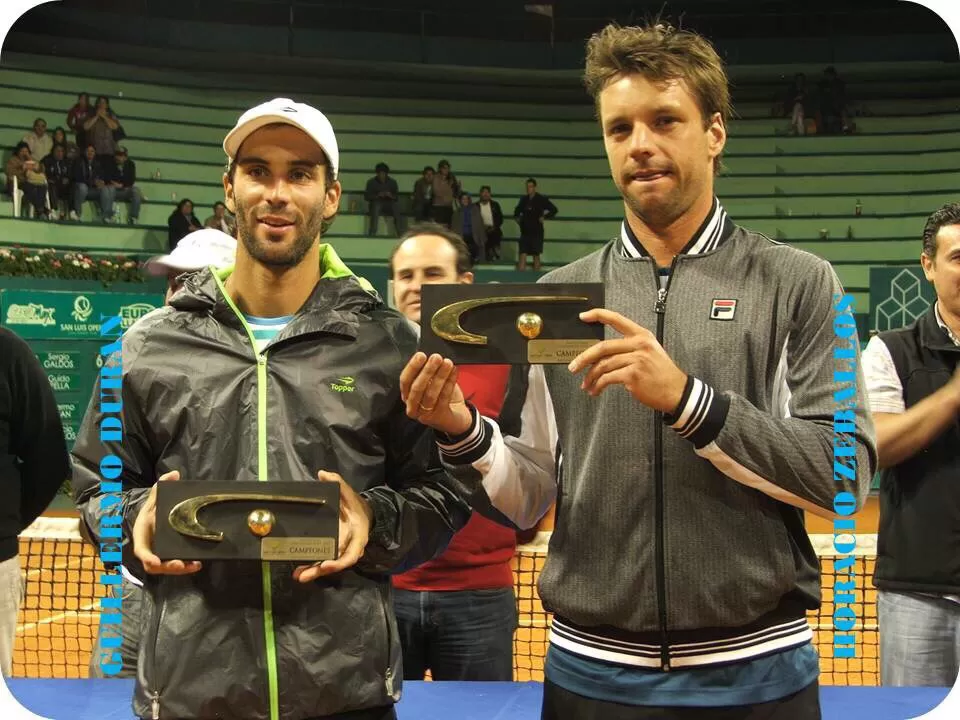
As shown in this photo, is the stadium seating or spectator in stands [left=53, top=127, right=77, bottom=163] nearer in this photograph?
spectator in stands [left=53, top=127, right=77, bottom=163]

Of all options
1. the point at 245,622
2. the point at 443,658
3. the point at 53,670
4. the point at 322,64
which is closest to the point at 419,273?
the point at 443,658

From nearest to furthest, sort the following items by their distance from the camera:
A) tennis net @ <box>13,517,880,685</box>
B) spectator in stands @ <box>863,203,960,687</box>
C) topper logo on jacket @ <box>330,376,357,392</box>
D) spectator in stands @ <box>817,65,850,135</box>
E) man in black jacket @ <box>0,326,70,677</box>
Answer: topper logo on jacket @ <box>330,376,357,392</box> → spectator in stands @ <box>863,203,960,687</box> → man in black jacket @ <box>0,326,70,677</box> → tennis net @ <box>13,517,880,685</box> → spectator in stands @ <box>817,65,850,135</box>

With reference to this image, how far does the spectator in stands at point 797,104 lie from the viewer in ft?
44.0

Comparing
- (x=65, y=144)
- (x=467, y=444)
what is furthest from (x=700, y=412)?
(x=65, y=144)

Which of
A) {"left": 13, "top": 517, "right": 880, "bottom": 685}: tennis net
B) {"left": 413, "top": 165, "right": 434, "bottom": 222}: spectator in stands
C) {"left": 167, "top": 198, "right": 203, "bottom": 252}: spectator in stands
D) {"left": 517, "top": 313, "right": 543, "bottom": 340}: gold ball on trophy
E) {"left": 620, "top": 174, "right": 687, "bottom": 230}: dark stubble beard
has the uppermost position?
{"left": 413, "top": 165, "right": 434, "bottom": 222}: spectator in stands

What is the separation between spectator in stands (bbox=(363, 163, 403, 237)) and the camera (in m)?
12.6

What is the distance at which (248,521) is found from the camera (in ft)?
5.20

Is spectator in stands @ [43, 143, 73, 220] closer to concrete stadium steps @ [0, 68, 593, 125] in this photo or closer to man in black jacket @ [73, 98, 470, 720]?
concrete stadium steps @ [0, 68, 593, 125]

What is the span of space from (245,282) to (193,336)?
143 mm

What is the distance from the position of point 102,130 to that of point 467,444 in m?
11.3

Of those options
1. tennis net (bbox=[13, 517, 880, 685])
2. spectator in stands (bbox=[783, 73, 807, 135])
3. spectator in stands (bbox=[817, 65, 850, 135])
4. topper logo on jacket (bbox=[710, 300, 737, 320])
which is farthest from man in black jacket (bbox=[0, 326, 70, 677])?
spectator in stands (bbox=[817, 65, 850, 135])

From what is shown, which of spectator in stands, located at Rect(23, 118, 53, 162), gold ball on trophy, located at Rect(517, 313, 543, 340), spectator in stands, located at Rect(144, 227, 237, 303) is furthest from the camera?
spectator in stands, located at Rect(23, 118, 53, 162)

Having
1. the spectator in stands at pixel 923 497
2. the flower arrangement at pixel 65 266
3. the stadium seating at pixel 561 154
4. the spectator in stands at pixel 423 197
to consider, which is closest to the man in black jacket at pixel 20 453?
the spectator in stands at pixel 923 497

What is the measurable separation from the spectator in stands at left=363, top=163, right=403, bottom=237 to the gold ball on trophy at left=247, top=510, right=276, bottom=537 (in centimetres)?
1115
